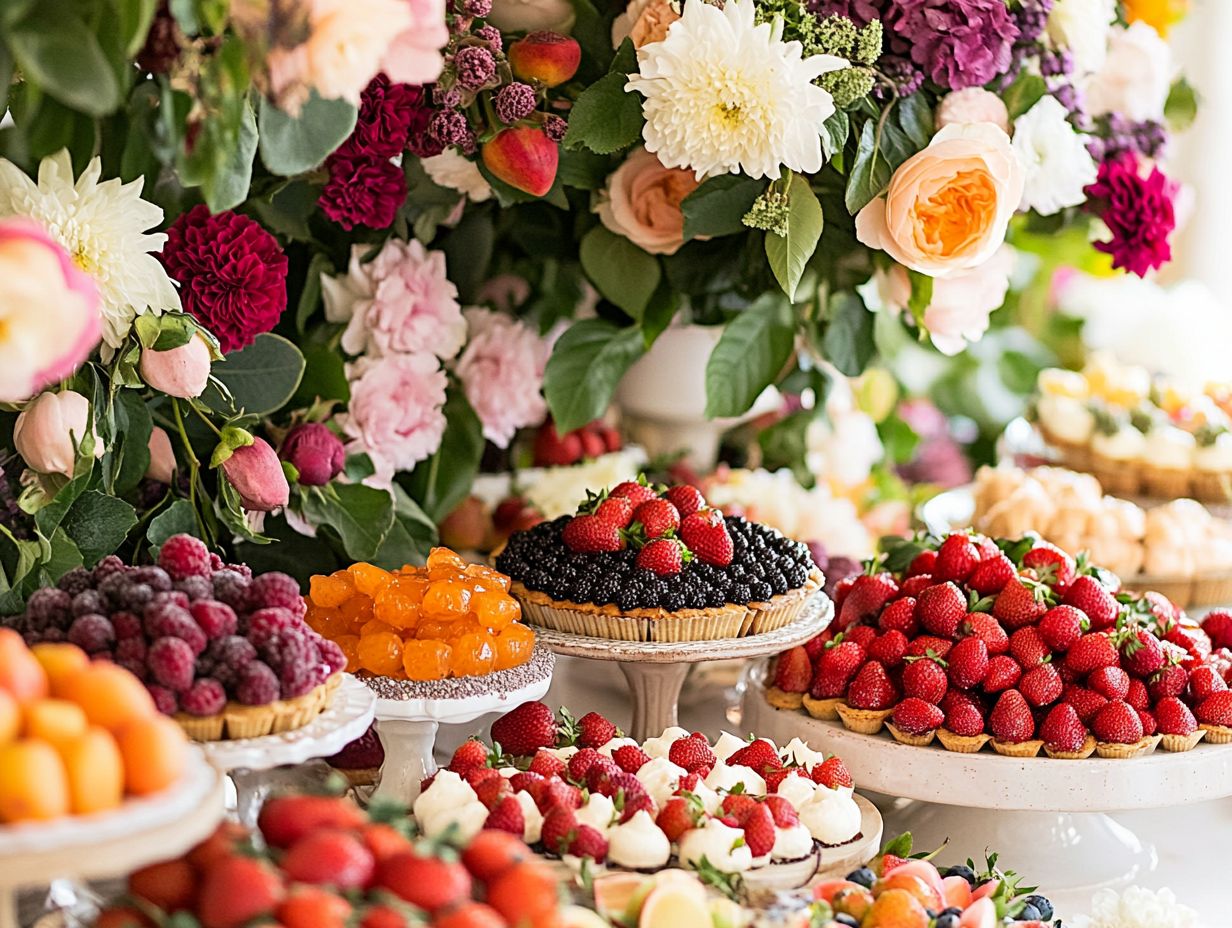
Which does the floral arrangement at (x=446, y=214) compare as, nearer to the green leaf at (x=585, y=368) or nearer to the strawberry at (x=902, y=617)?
the green leaf at (x=585, y=368)

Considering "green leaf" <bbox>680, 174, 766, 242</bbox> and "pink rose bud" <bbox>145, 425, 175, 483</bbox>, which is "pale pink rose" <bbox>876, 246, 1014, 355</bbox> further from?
"pink rose bud" <bbox>145, 425, 175, 483</bbox>

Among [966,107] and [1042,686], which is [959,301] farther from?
[1042,686]

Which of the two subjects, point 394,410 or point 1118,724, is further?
point 394,410

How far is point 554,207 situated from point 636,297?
166mm

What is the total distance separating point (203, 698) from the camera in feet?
2.81

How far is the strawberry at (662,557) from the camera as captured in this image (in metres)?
1.23

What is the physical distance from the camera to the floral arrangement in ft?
2.86

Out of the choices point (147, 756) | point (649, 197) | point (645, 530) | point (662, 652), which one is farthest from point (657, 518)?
point (147, 756)

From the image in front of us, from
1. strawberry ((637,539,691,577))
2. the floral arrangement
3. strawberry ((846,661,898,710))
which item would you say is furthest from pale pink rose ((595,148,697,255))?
strawberry ((846,661,898,710))

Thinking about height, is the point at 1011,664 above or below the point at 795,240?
below

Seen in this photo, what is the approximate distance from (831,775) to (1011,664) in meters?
0.24

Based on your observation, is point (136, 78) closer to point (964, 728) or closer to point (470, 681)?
point (470, 681)

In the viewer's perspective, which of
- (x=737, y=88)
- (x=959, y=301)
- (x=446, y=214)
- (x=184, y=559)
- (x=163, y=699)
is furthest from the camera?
(x=446, y=214)

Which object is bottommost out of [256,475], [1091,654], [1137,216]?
[1091,654]
